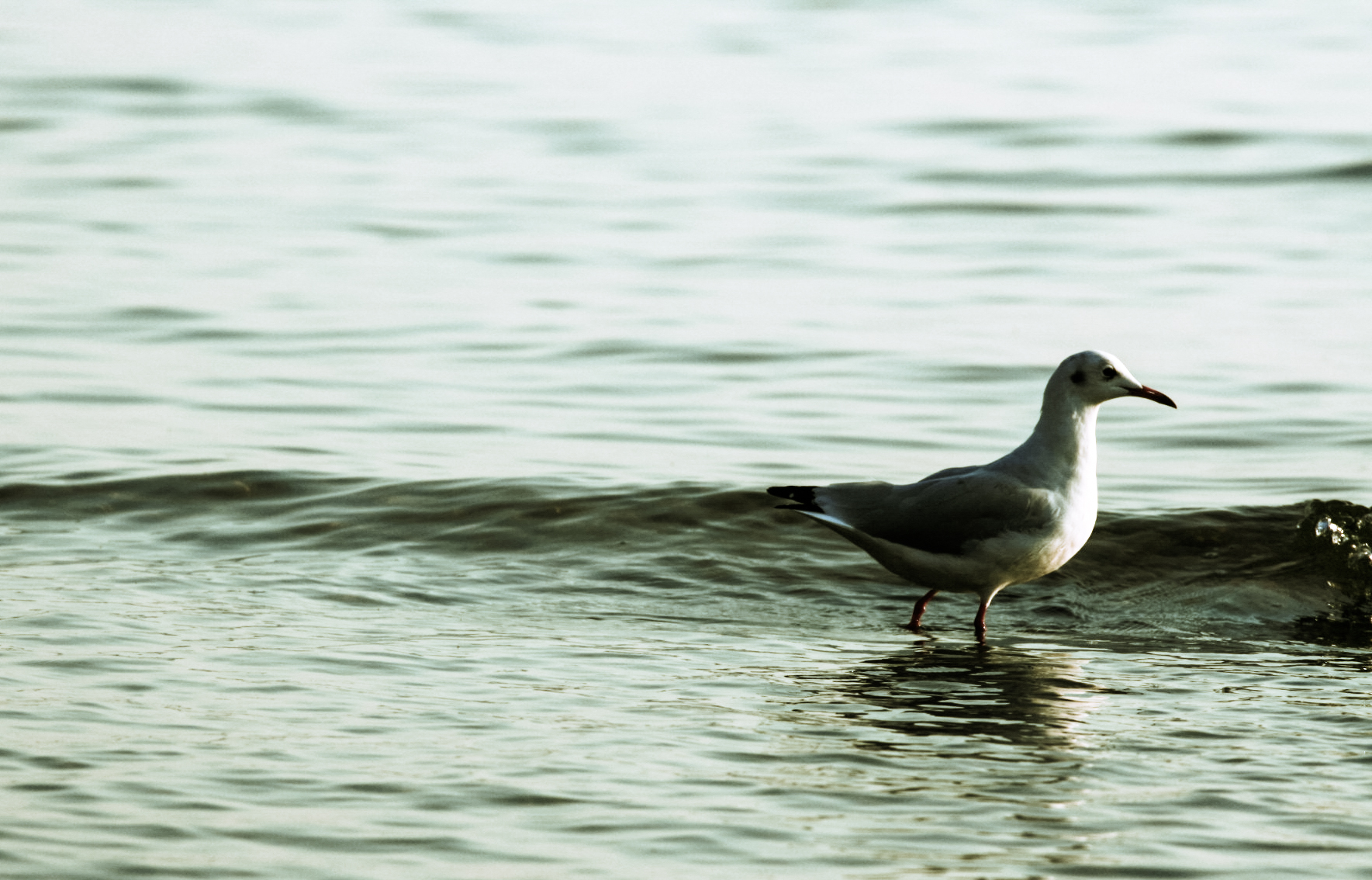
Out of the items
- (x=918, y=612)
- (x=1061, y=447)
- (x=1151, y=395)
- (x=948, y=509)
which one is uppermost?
(x=1151, y=395)

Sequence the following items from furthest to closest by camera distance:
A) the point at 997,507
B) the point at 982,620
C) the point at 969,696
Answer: the point at 982,620, the point at 997,507, the point at 969,696

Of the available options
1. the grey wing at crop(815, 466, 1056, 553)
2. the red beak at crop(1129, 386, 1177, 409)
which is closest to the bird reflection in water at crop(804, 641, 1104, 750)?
the grey wing at crop(815, 466, 1056, 553)

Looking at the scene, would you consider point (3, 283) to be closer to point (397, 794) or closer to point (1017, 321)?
point (1017, 321)

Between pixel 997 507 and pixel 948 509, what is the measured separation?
0.21m

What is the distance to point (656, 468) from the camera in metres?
11.2

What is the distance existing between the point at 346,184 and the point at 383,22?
12888 mm

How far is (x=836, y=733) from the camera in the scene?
668 centimetres

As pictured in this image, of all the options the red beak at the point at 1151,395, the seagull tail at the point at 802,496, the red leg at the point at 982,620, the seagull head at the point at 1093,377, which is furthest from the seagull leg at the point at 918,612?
the red beak at the point at 1151,395

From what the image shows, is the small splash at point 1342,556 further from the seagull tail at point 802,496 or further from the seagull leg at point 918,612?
the seagull tail at point 802,496

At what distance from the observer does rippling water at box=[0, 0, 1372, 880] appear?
5.80m

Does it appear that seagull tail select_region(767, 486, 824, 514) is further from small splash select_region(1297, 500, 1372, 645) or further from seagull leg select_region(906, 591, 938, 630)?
small splash select_region(1297, 500, 1372, 645)

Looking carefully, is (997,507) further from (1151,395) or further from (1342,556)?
(1342,556)

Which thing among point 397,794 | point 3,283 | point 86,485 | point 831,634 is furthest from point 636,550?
point 3,283

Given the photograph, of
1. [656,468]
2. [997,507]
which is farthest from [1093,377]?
[656,468]
